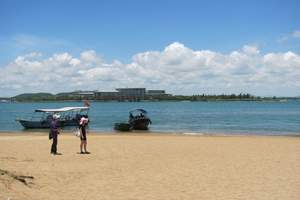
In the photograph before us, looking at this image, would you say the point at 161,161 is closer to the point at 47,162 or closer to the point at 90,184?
the point at 47,162

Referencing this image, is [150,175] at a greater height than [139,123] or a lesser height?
greater

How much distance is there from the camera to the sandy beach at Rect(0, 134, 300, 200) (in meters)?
10.3

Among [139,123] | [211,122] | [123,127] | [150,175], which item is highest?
[150,175]

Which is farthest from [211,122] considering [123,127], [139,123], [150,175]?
[150,175]

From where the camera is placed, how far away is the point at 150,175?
42.9 feet

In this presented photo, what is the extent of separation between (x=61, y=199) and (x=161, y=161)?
7165mm

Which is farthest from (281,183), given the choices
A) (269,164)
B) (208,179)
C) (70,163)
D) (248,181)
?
(70,163)

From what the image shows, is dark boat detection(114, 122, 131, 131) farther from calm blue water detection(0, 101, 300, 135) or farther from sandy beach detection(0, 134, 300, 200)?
sandy beach detection(0, 134, 300, 200)

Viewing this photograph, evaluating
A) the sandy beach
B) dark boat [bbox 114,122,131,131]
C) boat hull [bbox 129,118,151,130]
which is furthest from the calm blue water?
the sandy beach

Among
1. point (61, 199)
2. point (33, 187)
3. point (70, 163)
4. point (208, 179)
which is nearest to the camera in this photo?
point (61, 199)

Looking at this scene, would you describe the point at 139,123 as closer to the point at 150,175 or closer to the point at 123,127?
the point at 123,127

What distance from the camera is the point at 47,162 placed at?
15430 mm

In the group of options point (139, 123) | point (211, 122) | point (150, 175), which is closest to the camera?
point (150, 175)

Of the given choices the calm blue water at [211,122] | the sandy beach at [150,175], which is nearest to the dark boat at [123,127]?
the calm blue water at [211,122]
